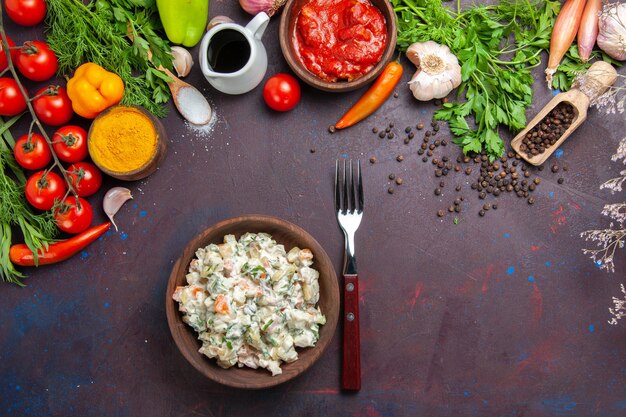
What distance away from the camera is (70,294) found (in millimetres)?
2812

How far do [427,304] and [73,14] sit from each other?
2135mm

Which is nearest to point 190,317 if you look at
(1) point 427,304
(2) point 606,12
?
(1) point 427,304

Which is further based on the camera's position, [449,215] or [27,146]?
[449,215]

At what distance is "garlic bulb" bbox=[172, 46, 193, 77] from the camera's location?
2736 millimetres

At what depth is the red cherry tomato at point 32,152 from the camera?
2.65m

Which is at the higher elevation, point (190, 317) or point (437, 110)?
point (437, 110)

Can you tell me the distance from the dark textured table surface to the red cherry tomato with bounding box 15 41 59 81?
22 centimetres

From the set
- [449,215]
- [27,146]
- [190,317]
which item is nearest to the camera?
[190,317]

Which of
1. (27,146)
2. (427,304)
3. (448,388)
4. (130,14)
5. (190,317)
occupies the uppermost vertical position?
(130,14)

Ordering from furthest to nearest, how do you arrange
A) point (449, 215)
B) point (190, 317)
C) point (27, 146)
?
point (449, 215)
point (27, 146)
point (190, 317)

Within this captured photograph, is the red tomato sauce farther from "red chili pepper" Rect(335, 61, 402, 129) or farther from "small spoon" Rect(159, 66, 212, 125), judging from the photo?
"small spoon" Rect(159, 66, 212, 125)

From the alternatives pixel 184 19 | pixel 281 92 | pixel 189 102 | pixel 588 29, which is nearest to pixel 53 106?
pixel 189 102

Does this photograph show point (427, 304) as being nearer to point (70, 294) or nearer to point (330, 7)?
point (330, 7)

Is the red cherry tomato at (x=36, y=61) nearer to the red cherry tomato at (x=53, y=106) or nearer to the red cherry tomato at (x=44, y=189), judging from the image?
the red cherry tomato at (x=53, y=106)
